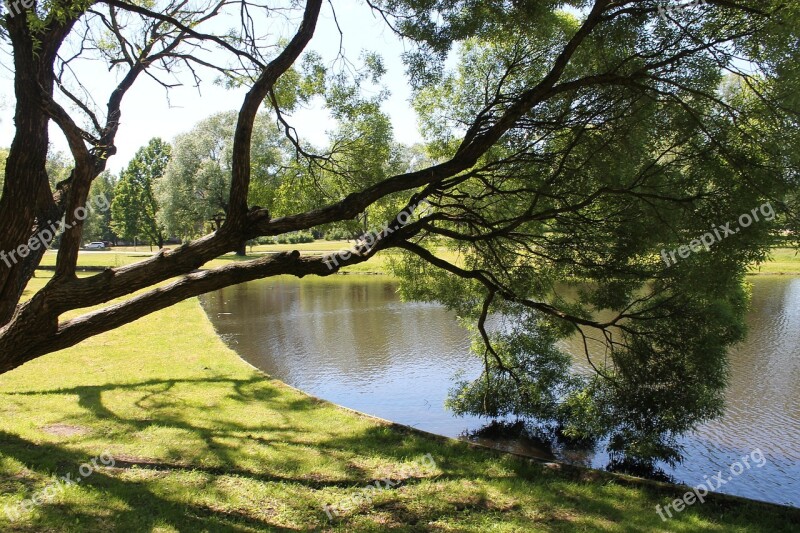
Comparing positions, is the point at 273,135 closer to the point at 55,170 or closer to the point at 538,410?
the point at 55,170

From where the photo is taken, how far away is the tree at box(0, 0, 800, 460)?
16.2 feet

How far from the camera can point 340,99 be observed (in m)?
8.39

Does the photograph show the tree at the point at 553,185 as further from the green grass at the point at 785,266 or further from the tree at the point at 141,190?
the tree at the point at 141,190

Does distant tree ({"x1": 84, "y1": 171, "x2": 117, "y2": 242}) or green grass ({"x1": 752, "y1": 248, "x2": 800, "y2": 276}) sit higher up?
distant tree ({"x1": 84, "y1": 171, "x2": 117, "y2": 242})

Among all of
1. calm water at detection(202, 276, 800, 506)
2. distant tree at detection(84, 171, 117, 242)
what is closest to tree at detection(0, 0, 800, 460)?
calm water at detection(202, 276, 800, 506)

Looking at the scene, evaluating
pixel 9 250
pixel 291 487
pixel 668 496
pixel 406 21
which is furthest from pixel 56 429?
pixel 668 496

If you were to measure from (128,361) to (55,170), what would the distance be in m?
21.7

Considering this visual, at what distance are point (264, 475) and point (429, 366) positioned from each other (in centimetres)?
762

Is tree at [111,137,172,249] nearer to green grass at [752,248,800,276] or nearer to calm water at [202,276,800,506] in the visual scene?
calm water at [202,276,800,506]

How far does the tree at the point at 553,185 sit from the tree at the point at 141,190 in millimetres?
43794

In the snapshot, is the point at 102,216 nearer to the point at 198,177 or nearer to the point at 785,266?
the point at 198,177

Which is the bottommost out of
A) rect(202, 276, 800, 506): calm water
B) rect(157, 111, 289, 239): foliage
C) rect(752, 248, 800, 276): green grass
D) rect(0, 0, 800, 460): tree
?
rect(202, 276, 800, 506): calm water

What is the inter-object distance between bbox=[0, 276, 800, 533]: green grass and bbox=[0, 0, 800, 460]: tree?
1.52 metres

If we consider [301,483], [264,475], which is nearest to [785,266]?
[301,483]
